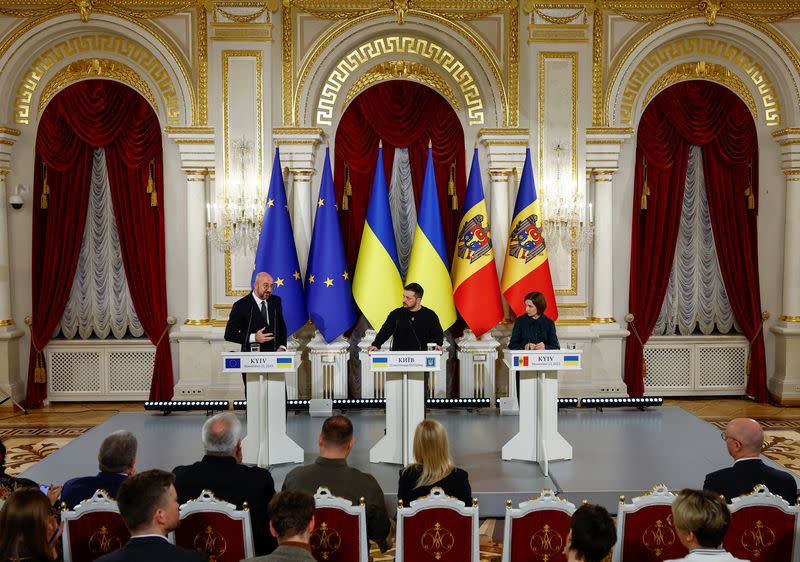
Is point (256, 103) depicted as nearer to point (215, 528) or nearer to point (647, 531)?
point (215, 528)

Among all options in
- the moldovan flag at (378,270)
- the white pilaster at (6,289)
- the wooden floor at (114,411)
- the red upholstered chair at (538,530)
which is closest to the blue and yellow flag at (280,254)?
the moldovan flag at (378,270)

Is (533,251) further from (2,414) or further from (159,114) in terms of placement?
(2,414)

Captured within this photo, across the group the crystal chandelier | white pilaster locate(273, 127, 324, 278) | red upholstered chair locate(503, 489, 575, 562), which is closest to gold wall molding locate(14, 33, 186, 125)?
white pilaster locate(273, 127, 324, 278)

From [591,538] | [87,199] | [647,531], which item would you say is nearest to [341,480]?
[647,531]

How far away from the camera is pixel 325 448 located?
3691 millimetres

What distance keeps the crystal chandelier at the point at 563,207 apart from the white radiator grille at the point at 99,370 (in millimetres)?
4349

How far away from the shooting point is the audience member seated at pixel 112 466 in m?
3.53

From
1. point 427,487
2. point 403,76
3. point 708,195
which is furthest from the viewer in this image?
point 708,195

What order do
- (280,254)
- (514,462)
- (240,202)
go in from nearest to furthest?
(514,462), (280,254), (240,202)

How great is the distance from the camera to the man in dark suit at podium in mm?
6289

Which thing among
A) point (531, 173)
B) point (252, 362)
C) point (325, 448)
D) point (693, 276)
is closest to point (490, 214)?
point (531, 173)

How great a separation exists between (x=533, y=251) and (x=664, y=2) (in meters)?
2.85

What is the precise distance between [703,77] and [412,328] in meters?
4.49

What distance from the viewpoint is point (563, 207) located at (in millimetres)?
8008
